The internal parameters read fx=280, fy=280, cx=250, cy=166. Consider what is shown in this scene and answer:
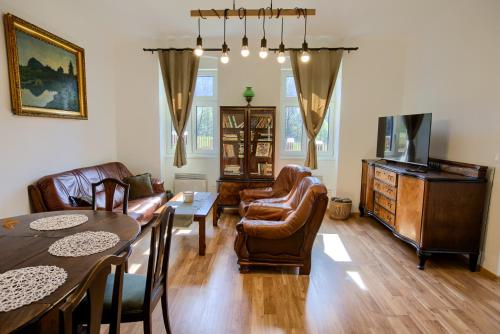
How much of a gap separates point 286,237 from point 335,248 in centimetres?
106

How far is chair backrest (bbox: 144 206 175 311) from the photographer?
1.50 meters

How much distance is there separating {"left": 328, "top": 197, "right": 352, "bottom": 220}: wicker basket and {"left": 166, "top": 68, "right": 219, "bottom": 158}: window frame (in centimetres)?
226

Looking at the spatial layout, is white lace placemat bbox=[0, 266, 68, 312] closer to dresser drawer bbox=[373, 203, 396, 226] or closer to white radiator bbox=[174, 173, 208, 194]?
dresser drawer bbox=[373, 203, 396, 226]

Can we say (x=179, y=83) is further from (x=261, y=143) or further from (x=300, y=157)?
(x=300, y=157)

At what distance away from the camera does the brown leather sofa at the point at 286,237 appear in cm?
256

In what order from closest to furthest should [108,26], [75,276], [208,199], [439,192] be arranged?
[75,276] → [439,192] → [208,199] → [108,26]

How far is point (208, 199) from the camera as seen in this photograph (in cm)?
379

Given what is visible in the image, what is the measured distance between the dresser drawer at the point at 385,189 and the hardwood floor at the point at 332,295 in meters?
0.65

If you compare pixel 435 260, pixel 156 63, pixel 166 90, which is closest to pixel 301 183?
pixel 435 260

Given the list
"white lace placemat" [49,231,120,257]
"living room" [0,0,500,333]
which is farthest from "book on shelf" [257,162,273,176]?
"white lace placemat" [49,231,120,257]

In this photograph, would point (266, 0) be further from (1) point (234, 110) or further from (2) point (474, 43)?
(2) point (474, 43)

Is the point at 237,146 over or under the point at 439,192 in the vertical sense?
over

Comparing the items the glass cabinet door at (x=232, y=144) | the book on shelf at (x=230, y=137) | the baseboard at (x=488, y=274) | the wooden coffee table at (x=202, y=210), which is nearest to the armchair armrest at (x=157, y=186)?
the wooden coffee table at (x=202, y=210)

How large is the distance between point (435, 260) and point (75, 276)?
343 cm
